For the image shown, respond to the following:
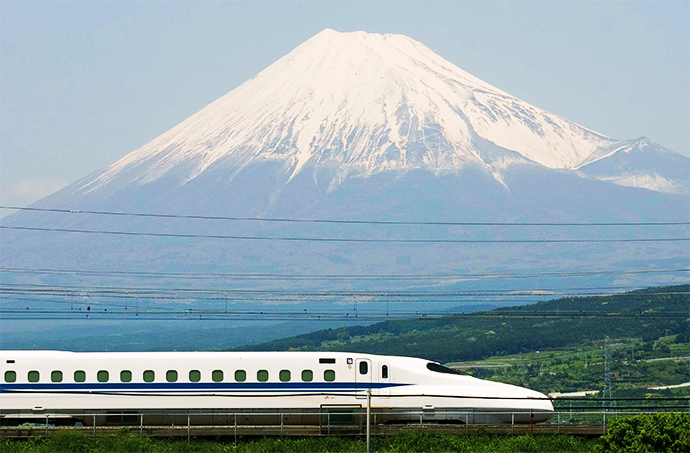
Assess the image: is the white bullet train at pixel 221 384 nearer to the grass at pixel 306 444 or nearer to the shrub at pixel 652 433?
the grass at pixel 306 444

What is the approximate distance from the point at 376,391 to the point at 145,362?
12.2 meters

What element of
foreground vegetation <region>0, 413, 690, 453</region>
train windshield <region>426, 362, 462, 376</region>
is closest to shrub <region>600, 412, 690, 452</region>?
foreground vegetation <region>0, 413, 690, 453</region>

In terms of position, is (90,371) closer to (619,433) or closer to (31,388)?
(31,388)

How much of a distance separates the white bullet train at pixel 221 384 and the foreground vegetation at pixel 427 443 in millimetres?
6807

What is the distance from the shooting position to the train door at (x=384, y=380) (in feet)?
191

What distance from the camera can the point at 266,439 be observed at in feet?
165

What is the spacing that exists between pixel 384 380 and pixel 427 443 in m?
9.27

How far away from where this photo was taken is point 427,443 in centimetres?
4941

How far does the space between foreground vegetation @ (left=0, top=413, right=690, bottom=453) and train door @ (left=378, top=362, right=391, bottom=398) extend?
7313mm

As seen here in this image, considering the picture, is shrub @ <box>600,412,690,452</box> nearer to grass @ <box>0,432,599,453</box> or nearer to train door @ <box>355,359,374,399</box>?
grass @ <box>0,432,599,453</box>

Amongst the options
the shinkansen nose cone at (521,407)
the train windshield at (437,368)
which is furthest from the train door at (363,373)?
the shinkansen nose cone at (521,407)

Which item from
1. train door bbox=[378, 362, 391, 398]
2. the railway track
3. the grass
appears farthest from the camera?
train door bbox=[378, 362, 391, 398]

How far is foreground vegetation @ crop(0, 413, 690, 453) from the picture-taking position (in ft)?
151

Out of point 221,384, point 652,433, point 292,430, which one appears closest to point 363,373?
point 221,384
